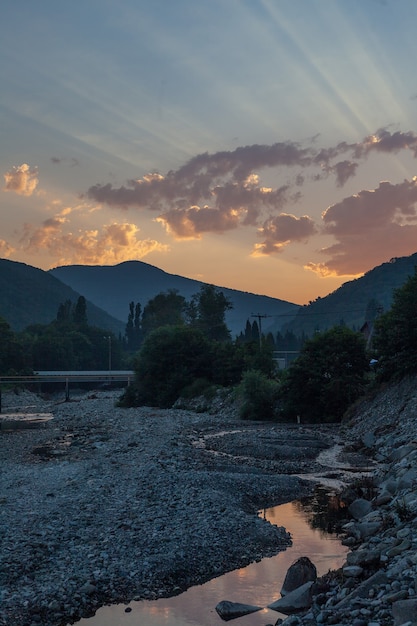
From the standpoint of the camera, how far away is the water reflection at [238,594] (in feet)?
46.0

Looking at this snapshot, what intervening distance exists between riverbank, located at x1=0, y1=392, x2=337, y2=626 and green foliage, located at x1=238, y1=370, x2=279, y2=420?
15740 mm

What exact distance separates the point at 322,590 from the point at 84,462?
21.8 metres

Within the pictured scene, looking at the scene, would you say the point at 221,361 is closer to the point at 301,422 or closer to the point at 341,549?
the point at 301,422

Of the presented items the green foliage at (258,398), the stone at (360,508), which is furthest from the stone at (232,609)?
the green foliage at (258,398)

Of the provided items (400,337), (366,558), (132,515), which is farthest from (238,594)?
(400,337)

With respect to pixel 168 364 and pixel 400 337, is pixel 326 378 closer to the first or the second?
pixel 400 337

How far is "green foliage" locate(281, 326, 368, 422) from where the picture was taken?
5644 cm

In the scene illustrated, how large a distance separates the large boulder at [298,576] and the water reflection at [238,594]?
0.28 m

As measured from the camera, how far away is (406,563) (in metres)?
13.3

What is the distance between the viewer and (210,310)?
156000 millimetres

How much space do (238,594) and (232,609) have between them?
113cm

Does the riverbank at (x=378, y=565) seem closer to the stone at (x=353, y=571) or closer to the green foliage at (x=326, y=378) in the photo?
the stone at (x=353, y=571)

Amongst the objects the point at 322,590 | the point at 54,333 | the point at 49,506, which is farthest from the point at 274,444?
the point at 54,333

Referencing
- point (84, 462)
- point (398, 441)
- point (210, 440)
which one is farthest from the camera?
point (210, 440)
